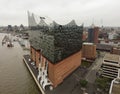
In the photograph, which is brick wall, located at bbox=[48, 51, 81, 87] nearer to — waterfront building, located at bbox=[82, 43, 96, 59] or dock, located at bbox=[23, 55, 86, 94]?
dock, located at bbox=[23, 55, 86, 94]

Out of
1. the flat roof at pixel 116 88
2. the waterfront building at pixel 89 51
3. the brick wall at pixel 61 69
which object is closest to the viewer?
the flat roof at pixel 116 88

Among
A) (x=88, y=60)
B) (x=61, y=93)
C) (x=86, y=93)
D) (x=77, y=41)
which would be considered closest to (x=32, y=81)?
(x=61, y=93)

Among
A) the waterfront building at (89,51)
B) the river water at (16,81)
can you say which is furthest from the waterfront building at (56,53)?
the waterfront building at (89,51)

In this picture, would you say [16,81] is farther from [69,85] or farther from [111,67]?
[111,67]

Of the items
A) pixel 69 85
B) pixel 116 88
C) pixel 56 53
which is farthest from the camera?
pixel 69 85

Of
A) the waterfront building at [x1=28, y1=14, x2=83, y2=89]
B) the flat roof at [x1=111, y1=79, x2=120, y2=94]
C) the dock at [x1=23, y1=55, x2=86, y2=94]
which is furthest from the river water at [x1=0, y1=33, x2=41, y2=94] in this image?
the flat roof at [x1=111, y1=79, x2=120, y2=94]

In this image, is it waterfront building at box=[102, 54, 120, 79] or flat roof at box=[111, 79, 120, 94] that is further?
waterfront building at box=[102, 54, 120, 79]

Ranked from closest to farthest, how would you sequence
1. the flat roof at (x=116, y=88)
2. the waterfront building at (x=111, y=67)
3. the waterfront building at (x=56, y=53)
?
1. the flat roof at (x=116, y=88)
2. the waterfront building at (x=56, y=53)
3. the waterfront building at (x=111, y=67)

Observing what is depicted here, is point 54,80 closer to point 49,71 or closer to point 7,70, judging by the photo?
point 49,71

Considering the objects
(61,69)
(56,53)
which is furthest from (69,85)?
(56,53)

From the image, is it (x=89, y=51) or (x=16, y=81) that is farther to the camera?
(x=89, y=51)

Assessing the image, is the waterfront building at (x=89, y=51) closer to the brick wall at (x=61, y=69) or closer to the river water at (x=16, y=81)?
the brick wall at (x=61, y=69)
